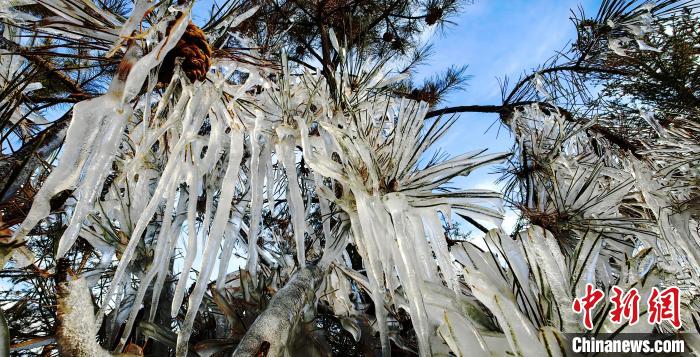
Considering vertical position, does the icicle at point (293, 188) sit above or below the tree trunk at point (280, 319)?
above

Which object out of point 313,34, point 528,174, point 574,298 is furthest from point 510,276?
point 313,34

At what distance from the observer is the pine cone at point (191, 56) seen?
0.63 metres

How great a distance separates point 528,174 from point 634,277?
106 cm

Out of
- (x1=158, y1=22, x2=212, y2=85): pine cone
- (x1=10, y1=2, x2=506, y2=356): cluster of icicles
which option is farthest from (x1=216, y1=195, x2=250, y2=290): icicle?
(x1=158, y1=22, x2=212, y2=85): pine cone

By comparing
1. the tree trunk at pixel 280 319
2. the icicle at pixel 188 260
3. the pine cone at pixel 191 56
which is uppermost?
Answer: the pine cone at pixel 191 56

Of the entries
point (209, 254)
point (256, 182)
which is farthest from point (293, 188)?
point (209, 254)

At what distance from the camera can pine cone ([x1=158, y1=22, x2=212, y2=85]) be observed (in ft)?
2.07

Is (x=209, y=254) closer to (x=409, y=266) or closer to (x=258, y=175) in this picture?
(x=258, y=175)

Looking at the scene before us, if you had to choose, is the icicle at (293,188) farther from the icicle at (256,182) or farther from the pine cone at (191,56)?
the pine cone at (191,56)

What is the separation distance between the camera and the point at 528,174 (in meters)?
1.42

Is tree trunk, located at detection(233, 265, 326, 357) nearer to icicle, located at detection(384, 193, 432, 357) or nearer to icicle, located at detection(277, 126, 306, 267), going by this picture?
icicle, located at detection(277, 126, 306, 267)

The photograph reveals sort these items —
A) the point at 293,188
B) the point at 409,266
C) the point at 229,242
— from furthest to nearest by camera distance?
the point at 229,242 → the point at 293,188 → the point at 409,266

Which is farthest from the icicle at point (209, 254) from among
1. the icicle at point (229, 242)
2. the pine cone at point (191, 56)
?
the icicle at point (229, 242)

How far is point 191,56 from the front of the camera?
0.65 metres
